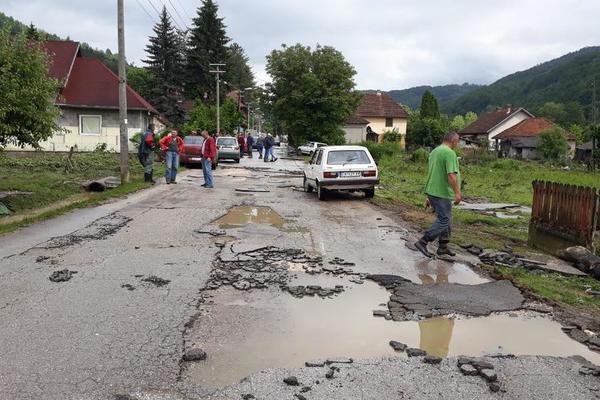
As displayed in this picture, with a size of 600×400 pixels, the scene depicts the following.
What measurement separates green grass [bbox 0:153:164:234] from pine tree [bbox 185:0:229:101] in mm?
38819

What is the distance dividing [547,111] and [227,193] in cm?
9688

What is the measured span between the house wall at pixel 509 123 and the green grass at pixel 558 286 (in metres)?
82.7

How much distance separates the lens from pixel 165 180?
63.7 ft

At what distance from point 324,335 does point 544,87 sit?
134 metres

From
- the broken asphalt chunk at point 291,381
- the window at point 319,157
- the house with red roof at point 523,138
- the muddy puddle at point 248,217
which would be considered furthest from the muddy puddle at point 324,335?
the house with red roof at point 523,138

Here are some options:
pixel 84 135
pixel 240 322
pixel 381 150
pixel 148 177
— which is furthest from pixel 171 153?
pixel 381 150

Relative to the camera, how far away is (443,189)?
26.4 feet

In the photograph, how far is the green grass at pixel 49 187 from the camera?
11.7m

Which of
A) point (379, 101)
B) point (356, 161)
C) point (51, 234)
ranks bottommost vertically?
point (51, 234)

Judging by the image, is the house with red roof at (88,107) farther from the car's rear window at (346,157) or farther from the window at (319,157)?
the car's rear window at (346,157)

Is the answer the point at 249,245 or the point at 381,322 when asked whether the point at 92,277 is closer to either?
the point at 249,245

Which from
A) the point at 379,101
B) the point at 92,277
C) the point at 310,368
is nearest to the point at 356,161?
the point at 92,277

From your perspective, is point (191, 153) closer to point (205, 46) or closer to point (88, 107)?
point (88, 107)

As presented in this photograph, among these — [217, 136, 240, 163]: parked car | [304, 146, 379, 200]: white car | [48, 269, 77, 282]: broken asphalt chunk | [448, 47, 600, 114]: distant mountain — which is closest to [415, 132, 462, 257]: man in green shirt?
[48, 269, 77, 282]: broken asphalt chunk
